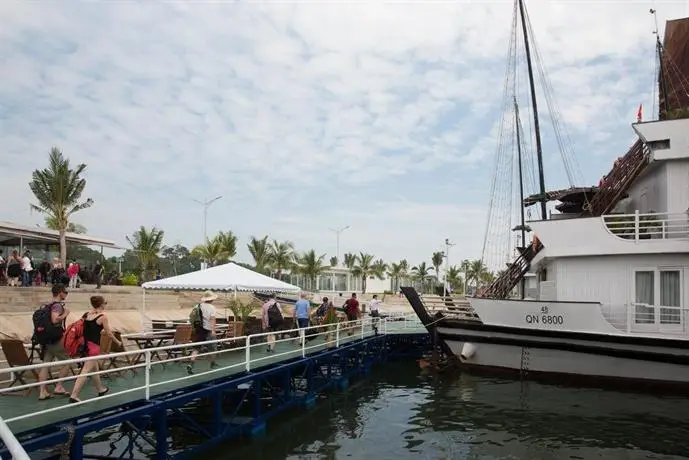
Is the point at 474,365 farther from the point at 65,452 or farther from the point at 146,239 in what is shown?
the point at 146,239

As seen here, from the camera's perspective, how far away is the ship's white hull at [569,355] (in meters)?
15.0

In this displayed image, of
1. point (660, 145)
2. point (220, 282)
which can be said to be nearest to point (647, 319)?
point (660, 145)

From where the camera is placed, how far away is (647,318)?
15664 mm

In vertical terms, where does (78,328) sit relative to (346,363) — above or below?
above

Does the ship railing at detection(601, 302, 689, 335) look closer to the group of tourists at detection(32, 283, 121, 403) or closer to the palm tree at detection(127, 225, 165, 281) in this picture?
the group of tourists at detection(32, 283, 121, 403)

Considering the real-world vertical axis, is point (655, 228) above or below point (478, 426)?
above

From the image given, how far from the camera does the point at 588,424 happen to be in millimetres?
12711

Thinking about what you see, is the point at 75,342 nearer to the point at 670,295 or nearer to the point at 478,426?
the point at 478,426

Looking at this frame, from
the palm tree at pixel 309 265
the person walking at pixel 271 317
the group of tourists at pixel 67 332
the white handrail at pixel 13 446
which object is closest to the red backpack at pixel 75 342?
the group of tourists at pixel 67 332

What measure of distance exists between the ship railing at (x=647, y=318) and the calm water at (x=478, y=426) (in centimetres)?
170

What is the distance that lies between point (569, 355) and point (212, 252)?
42.0m

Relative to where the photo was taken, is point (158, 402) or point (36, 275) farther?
point (36, 275)

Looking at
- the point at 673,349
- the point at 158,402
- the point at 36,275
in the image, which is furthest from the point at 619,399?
the point at 36,275

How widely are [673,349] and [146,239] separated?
41.5m
